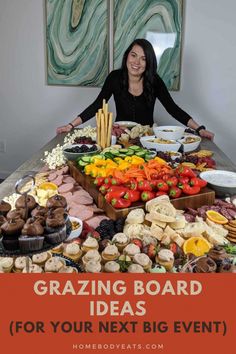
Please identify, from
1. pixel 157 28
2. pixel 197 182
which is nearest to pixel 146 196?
pixel 197 182

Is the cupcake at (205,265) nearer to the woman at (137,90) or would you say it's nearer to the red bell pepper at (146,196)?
the red bell pepper at (146,196)

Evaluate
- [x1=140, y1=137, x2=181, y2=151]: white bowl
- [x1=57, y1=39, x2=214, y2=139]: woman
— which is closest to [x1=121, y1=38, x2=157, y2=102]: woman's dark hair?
[x1=57, y1=39, x2=214, y2=139]: woman

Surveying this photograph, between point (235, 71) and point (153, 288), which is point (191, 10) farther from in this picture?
point (153, 288)

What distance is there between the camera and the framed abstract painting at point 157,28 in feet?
13.7

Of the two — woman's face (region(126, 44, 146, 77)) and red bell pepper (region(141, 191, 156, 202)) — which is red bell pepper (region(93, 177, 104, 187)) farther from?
woman's face (region(126, 44, 146, 77))

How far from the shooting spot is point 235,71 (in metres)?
4.29

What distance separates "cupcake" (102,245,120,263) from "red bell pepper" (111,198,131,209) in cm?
30

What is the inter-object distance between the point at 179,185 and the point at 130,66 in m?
1.79

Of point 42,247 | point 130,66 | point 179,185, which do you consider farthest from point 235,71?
point 42,247

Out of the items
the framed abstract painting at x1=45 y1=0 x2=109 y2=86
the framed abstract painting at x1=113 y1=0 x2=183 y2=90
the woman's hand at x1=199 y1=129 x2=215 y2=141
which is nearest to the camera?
the woman's hand at x1=199 y1=129 x2=215 y2=141

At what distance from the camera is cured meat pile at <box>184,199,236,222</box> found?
1669 millimetres

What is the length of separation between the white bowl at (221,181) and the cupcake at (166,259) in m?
0.66

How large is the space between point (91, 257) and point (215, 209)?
2.09 feet

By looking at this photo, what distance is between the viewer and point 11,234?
43.8 inches
